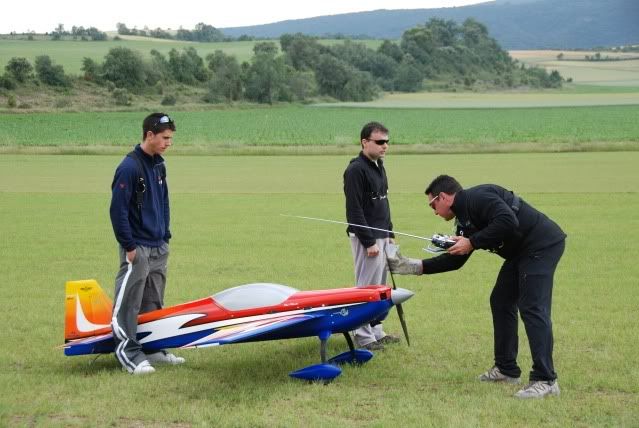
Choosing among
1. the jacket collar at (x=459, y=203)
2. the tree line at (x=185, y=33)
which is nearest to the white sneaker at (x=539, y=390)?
the jacket collar at (x=459, y=203)

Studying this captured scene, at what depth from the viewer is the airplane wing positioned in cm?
780

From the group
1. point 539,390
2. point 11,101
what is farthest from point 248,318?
point 11,101

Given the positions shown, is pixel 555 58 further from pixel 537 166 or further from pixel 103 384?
pixel 103 384

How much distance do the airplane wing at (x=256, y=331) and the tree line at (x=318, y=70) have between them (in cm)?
7112

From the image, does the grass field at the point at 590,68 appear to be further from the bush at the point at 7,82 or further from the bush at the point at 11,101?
the bush at the point at 11,101

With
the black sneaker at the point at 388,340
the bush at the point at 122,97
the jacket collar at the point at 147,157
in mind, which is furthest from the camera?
the bush at the point at 122,97

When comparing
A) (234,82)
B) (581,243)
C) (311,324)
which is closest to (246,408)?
(311,324)

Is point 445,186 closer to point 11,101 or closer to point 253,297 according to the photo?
point 253,297

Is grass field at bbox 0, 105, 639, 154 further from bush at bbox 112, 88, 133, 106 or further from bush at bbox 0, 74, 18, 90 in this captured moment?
bush at bbox 0, 74, 18, 90

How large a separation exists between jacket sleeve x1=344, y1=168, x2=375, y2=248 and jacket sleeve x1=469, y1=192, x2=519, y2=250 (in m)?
1.70

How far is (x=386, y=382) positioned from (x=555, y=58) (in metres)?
169

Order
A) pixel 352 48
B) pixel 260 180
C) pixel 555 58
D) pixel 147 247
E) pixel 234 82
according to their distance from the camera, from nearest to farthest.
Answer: pixel 147 247
pixel 260 180
pixel 234 82
pixel 352 48
pixel 555 58

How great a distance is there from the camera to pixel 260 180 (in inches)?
1171

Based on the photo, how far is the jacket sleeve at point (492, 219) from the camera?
7.32 m
